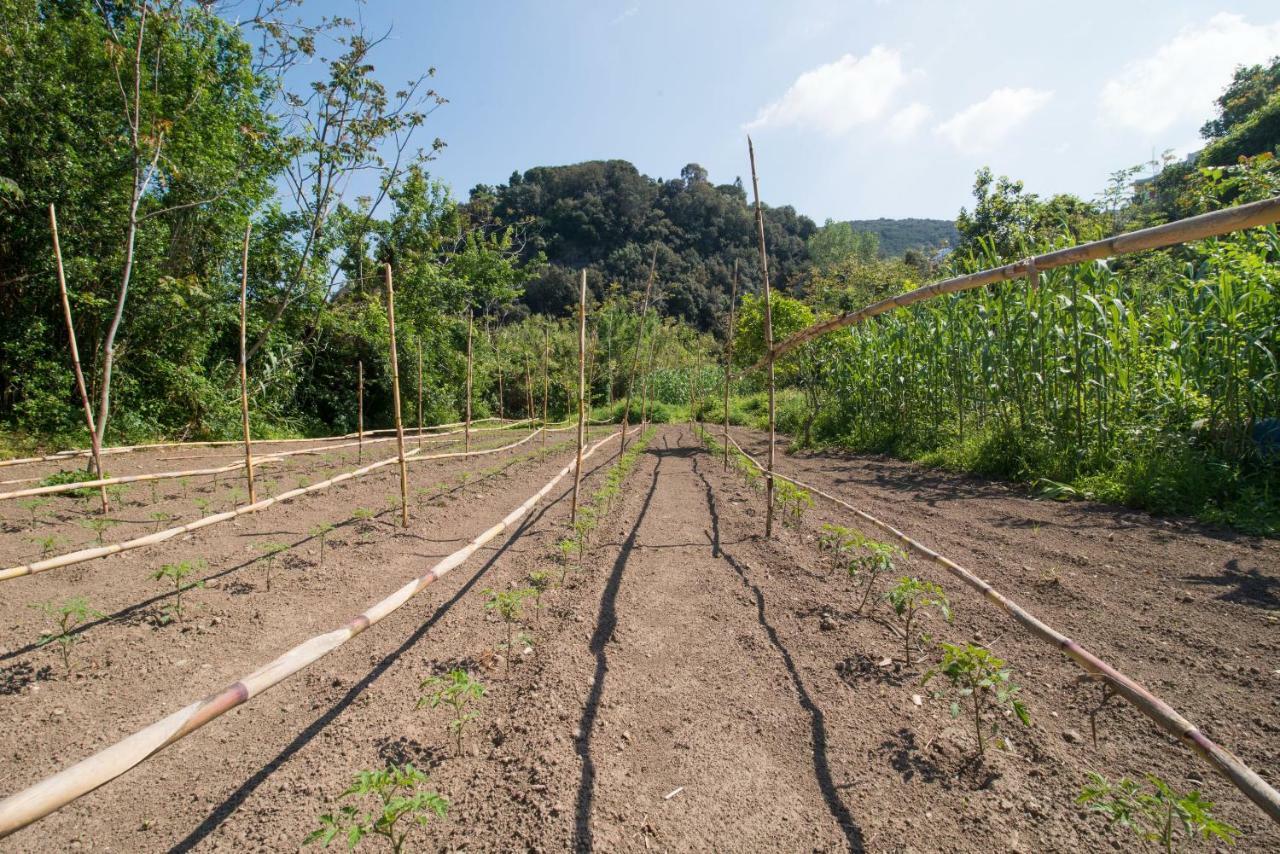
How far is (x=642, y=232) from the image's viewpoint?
50.0 metres

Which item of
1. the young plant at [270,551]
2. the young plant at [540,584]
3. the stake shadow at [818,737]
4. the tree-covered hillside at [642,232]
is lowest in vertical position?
the stake shadow at [818,737]

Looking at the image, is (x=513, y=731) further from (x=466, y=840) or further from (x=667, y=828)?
(x=667, y=828)

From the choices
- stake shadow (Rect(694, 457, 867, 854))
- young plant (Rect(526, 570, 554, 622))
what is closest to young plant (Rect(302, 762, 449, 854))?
stake shadow (Rect(694, 457, 867, 854))

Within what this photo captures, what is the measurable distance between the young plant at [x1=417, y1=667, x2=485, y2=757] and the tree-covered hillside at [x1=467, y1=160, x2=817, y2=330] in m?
39.3

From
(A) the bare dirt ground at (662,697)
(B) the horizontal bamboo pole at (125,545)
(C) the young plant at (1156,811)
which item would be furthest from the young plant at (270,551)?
(C) the young plant at (1156,811)

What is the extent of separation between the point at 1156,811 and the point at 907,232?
94.3 m

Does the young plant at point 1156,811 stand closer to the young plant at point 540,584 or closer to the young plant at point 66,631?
the young plant at point 540,584

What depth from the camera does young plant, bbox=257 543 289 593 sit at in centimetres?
354

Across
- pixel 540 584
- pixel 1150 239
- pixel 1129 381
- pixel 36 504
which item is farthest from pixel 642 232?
pixel 1150 239

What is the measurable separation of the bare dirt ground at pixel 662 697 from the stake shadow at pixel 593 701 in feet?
0.04

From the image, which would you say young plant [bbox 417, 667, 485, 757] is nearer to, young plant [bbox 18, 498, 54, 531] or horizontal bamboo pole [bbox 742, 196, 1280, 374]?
horizontal bamboo pole [bbox 742, 196, 1280, 374]

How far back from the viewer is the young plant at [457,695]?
1.94 m

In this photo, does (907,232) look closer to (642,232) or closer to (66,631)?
(642,232)

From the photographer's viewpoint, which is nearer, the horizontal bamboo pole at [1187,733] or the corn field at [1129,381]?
the horizontal bamboo pole at [1187,733]
